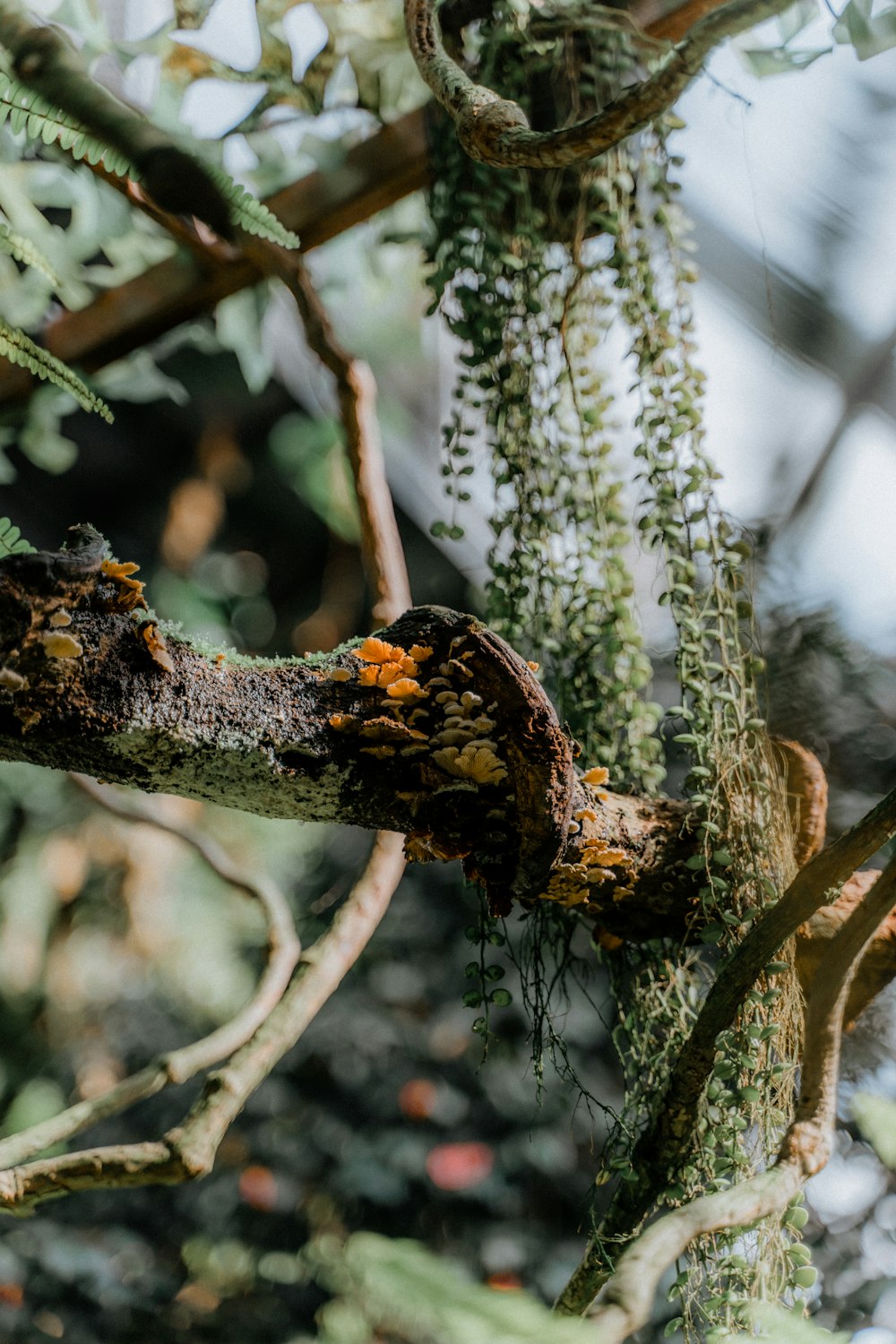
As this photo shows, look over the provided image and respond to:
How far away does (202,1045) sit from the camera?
1274 mm

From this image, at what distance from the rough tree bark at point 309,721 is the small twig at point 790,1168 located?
33cm

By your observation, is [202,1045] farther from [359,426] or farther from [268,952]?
[359,426]

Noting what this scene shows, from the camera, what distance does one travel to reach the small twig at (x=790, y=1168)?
0.78 metres

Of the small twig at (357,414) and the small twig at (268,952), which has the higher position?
the small twig at (357,414)

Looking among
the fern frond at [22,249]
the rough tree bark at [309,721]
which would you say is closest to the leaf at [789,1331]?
the rough tree bark at [309,721]

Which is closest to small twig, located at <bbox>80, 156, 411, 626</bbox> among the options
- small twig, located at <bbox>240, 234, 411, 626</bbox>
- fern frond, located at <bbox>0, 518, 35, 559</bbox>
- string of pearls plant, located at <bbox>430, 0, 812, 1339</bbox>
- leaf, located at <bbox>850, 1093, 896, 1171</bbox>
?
small twig, located at <bbox>240, 234, 411, 626</bbox>

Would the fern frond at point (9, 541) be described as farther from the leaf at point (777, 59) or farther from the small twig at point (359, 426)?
the leaf at point (777, 59)

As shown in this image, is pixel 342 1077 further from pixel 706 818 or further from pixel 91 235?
pixel 91 235

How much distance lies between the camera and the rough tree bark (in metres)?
0.76

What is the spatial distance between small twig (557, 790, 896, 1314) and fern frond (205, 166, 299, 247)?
0.81 m

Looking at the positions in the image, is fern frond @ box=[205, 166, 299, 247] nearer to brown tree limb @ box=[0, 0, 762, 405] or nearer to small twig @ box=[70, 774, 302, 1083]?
brown tree limb @ box=[0, 0, 762, 405]

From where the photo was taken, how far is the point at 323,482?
2764mm

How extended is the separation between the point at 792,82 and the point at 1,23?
48.3 inches

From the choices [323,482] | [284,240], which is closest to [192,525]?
[323,482]
